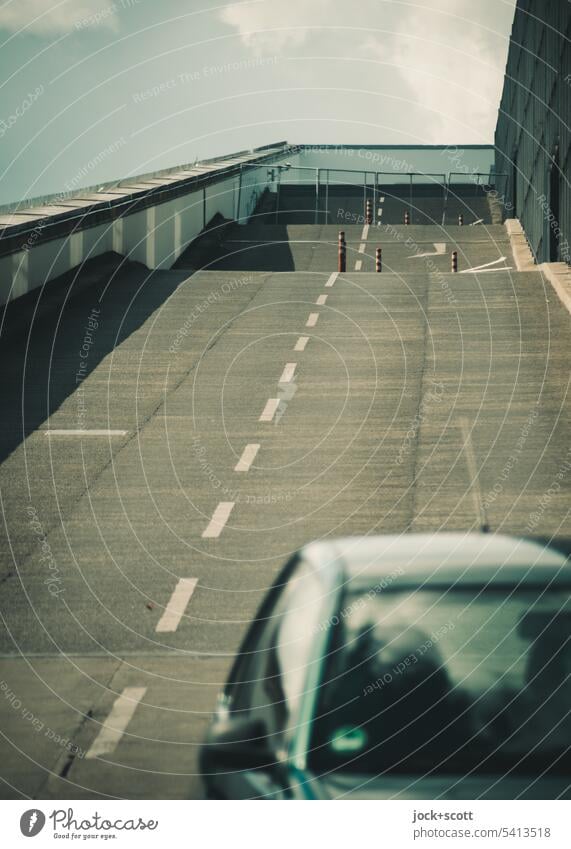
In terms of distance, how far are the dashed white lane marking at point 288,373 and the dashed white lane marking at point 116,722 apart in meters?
9.60

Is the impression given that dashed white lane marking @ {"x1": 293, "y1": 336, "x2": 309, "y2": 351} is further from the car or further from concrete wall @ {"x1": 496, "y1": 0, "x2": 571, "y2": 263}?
the car

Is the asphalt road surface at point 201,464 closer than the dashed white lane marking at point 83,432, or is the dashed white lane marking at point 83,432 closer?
the asphalt road surface at point 201,464

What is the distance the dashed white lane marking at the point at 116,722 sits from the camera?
757cm

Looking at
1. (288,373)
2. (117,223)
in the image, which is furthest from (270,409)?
(117,223)

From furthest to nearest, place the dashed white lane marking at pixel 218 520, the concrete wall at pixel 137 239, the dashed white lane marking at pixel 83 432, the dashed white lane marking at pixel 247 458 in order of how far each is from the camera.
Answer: the concrete wall at pixel 137 239 → the dashed white lane marking at pixel 83 432 → the dashed white lane marking at pixel 247 458 → the dashed white lane marking at pixel 218 520

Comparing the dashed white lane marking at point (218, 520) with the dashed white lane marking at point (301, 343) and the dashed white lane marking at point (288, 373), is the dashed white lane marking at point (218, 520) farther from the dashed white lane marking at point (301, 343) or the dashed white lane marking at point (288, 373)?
the dashed white lane marking at point (301, 343)

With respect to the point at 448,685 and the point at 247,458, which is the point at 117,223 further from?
the point at 448,685

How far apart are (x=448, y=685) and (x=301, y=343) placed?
49.8 feet

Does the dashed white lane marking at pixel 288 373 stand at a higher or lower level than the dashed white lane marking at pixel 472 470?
lower

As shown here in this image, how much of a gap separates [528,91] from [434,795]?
1548 inches

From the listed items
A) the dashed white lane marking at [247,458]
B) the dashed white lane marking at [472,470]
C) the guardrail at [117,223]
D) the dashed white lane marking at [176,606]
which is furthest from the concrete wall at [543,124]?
the dashed white lane marking at [176,606]
